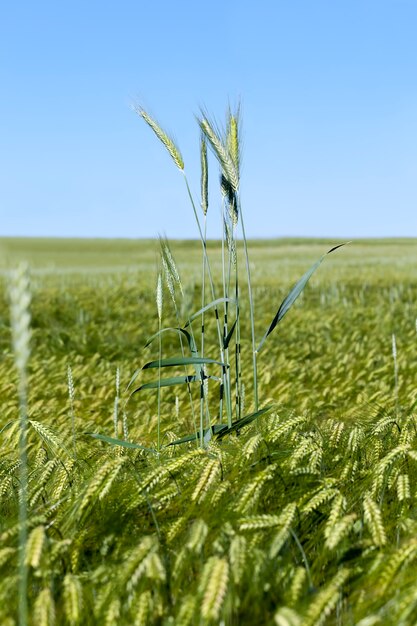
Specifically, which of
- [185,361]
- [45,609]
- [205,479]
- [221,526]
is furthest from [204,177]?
[45,609]

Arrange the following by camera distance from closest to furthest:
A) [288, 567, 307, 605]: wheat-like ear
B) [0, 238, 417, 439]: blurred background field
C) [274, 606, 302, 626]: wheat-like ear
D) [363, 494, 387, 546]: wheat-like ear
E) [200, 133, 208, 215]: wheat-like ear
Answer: [274, 606, 302, 626]: wheat-like ear < [288, 567, 307, 605]: wheat-like ear < [363, 494, 387, 546]: wheat-like ear < [200, 133, 208, 215]: wheat-like ear < [0, 238, 417, 439]: blurred background field

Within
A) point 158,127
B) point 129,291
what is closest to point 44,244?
point 129,291

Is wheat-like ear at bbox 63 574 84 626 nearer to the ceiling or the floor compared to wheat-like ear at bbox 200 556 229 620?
nearer to the floor

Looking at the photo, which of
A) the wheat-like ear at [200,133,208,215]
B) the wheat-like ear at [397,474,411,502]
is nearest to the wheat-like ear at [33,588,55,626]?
the wheat-like ear at [397,474,411,502]

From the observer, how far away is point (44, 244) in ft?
169

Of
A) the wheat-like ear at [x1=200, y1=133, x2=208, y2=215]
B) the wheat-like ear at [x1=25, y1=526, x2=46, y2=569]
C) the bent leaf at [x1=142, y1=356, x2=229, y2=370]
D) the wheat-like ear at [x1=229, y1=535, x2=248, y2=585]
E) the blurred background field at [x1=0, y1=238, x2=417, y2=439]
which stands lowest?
the blurred background field at [x1=0, y1=238, x2=417, y2=439]

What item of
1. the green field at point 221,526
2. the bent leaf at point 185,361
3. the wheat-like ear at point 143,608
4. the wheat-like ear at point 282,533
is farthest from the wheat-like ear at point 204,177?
the wheat-like ear at point 143,608

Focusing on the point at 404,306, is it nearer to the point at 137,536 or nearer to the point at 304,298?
the point at 304,298

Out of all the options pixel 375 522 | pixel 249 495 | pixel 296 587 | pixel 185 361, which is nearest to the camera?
pixel 296 587

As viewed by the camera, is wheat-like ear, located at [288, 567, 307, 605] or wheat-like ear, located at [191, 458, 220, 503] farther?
wheat-like ear, located at [191, 458, 220, 503]

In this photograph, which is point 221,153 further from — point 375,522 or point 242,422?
point 375,522

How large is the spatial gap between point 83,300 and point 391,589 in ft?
27.1

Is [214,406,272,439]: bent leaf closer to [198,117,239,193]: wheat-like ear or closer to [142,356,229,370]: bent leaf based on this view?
[142,356,229,370]: bent leaf

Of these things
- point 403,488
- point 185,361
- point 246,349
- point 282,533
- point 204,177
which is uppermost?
point 204,177
